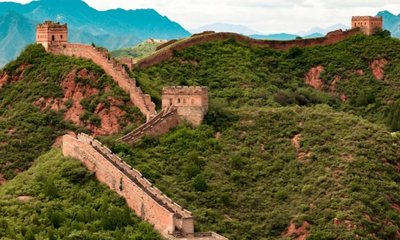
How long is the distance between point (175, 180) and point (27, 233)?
10.6 m

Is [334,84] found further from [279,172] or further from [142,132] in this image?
[279,172]

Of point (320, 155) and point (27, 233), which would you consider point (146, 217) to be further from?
point (320, 155)

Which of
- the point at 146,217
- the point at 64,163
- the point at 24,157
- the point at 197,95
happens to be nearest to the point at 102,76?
the point at 24,157

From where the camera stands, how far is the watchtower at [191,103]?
7206 cm

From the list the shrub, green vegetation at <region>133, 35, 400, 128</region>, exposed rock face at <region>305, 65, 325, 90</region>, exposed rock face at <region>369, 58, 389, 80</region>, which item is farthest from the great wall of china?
exposed rock face at <region>369, 58, 389, 80</region>

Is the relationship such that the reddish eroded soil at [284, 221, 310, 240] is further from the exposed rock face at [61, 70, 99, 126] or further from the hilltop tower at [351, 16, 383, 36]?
the hilltop tower at [351, 16, 383, 36]

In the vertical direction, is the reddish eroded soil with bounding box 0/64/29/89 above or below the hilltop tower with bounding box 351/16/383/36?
below

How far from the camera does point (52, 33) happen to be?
93500mm

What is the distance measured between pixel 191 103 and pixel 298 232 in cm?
1335

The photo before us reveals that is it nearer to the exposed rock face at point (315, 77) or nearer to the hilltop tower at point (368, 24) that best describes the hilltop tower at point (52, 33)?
the exposed rock face at point (315, 77)

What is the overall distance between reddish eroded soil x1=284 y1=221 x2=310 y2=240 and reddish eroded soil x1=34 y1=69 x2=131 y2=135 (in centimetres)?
2139

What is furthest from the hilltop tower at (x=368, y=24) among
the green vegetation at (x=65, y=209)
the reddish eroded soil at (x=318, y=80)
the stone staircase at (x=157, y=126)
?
the green vegetation at (x=65, y=209)

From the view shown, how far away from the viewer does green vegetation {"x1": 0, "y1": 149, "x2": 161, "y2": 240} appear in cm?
5731

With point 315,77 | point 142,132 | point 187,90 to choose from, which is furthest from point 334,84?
point 142,132
